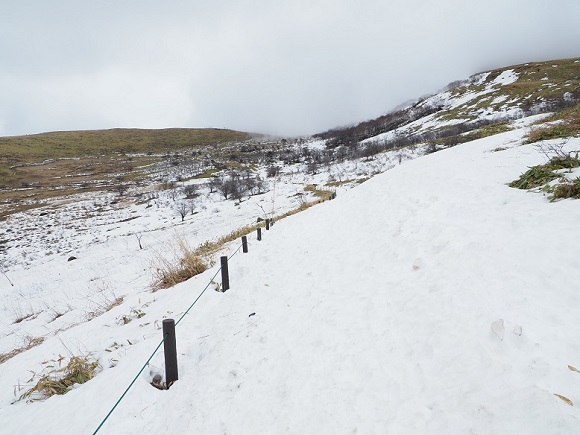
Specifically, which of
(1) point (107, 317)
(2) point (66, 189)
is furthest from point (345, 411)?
(2) point (66, 189)

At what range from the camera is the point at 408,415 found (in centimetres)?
259

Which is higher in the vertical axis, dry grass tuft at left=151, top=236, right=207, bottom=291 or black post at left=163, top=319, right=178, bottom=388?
black post at left=163, top=319, right=178, bottom=388

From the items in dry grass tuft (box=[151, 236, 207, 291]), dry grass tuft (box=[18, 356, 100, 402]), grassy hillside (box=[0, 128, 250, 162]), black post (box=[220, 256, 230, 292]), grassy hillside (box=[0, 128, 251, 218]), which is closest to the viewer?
dry grass tuft (box=[18, 356, 100, 402])

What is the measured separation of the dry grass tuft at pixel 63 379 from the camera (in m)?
4.21

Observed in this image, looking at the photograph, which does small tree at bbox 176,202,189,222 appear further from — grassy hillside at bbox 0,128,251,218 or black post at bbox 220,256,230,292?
grassy hillside at bbox 0,128,251,218

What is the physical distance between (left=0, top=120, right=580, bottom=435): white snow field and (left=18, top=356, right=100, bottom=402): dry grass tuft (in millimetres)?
172

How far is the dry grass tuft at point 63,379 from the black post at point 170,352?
150 centimetres

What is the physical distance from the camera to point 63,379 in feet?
14.3

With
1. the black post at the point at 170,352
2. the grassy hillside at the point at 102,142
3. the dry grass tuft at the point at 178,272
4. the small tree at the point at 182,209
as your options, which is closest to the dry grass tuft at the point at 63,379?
the black post at the point at 170,352

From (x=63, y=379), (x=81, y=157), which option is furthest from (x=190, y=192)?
(x=81, y=157)

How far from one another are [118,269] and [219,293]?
11362mm

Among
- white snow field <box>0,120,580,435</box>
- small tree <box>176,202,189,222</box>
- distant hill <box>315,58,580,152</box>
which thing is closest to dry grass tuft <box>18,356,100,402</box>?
white snow field <box>0,120,580,435</box>

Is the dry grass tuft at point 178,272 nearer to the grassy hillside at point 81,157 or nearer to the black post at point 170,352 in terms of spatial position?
the black post at point 170,352

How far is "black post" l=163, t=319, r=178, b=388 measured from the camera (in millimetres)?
3799
